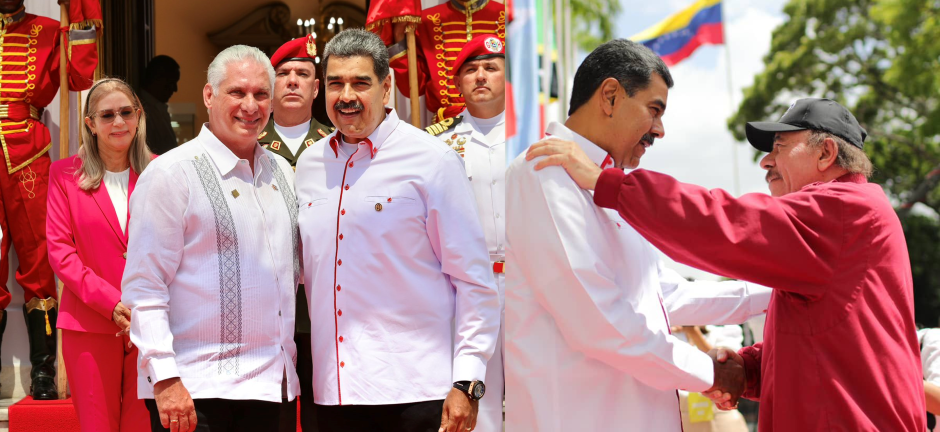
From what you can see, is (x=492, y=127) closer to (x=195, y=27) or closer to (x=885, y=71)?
(x=195, y=27)

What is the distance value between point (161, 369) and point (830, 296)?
5.16ft

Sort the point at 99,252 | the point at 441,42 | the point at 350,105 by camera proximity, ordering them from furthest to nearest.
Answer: the point at 441,42
the point at 99,252
the point at 350,105

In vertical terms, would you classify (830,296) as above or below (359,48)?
below

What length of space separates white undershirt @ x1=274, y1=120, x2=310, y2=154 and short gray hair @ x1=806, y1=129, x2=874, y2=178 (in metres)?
2.29

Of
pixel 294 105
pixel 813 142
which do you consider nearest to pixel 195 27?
pixel 294 105

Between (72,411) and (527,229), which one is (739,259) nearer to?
(527,229)

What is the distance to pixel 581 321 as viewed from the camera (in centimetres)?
173

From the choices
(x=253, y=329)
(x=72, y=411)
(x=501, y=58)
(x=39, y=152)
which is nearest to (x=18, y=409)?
(x=72, y=411)

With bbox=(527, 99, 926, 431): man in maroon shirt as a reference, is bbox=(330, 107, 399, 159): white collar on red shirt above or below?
above

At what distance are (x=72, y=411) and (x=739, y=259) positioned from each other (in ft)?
11.9

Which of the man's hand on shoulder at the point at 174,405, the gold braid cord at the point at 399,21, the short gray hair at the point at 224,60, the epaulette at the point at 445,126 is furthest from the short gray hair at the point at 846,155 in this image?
the gold braid cord at the point at 399,21

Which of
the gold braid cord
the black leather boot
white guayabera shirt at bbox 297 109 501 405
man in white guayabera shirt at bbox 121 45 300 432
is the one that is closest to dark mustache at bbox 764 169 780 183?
white guayabera shirt at bbox 297 109 501 405

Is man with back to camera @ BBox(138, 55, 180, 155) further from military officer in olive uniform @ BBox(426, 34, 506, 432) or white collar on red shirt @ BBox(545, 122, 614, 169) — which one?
white collar on red shirt @ BBox(545, 122, 614, 169)

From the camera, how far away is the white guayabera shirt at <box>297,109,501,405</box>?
241 cm
